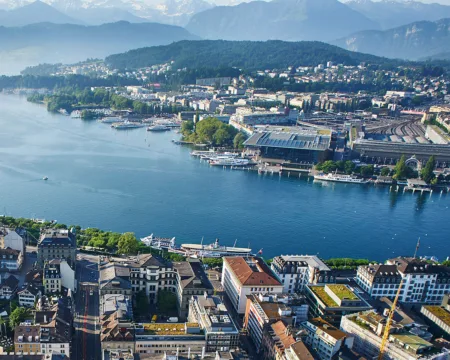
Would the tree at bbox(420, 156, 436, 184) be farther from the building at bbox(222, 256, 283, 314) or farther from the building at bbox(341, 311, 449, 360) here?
the building at bbox(341, 311, 449, 360)

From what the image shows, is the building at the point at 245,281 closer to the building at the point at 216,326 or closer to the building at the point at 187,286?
the building at the point at 187,286

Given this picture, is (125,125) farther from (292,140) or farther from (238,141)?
(292,140)

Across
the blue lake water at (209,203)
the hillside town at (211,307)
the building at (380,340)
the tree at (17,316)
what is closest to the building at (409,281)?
the hillside town at (211,307)

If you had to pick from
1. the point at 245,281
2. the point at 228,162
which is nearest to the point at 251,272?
the point at 245,281

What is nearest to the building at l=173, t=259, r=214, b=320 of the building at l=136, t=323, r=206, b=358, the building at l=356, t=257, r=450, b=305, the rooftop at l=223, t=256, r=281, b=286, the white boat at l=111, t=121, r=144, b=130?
the rooftop at l=223, t=256, r=281, b=286

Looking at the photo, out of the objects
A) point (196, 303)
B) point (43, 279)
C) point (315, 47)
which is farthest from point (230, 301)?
point (315, 47)
